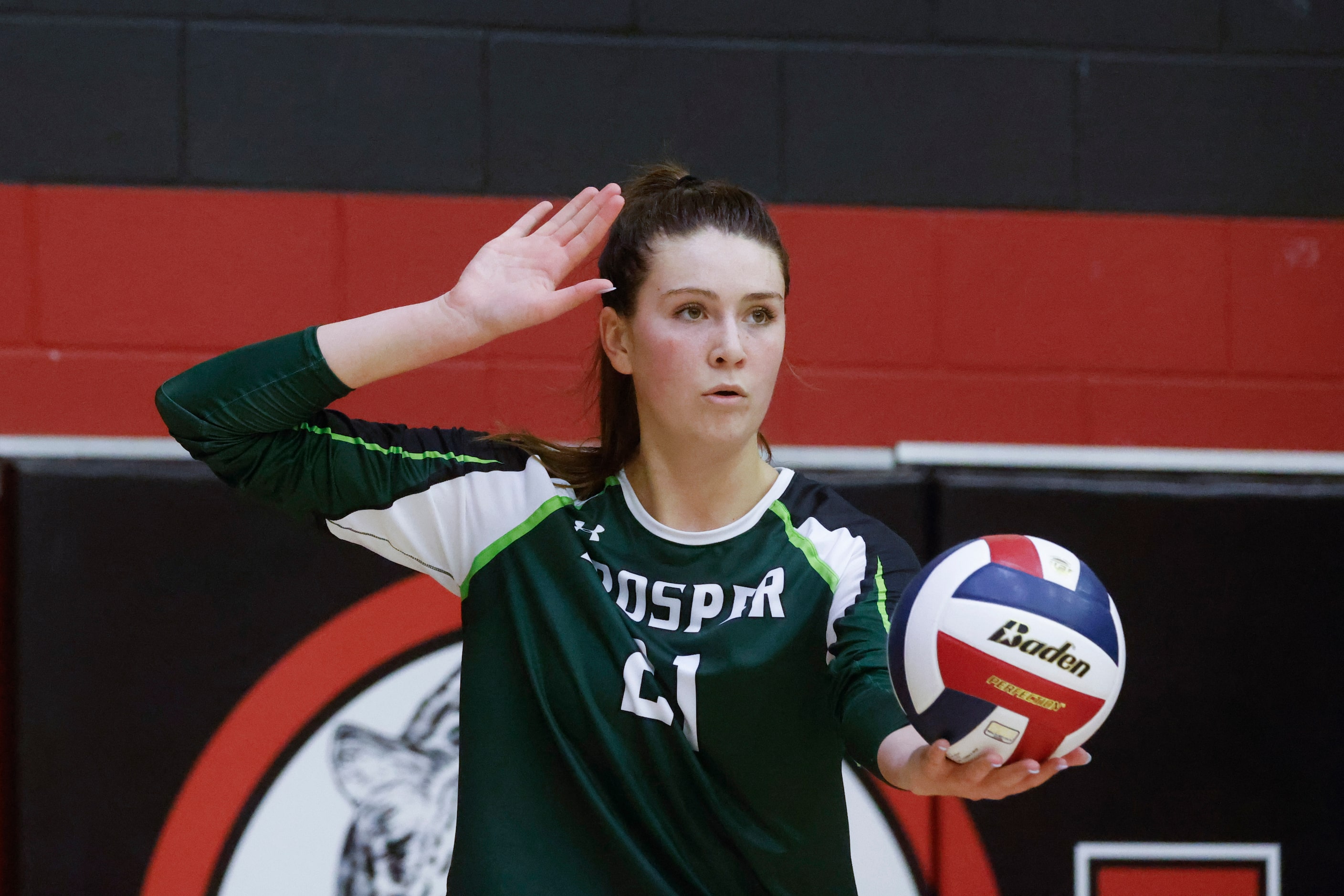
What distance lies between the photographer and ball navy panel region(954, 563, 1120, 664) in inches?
59.5

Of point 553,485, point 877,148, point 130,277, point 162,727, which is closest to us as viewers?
point 553,485

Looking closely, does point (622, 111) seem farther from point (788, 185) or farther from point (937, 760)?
point (937, 760)

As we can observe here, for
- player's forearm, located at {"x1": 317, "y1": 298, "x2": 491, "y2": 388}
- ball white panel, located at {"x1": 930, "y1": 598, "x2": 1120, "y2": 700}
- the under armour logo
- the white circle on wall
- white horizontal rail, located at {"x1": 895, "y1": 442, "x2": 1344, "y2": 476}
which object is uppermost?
white horizontal rail, located at {"x1": 895, "y1": 442, "x2": 1344, "y2": 476}

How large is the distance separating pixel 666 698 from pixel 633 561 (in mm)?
206

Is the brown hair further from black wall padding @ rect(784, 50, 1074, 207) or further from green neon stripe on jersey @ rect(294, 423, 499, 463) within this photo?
black wall padding @ rect(784, 50, 1074, 207)

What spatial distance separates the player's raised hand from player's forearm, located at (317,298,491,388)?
0.77 m

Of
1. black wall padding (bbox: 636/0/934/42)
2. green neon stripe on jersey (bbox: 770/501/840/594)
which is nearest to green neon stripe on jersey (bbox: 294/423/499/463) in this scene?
green neon stripe on jersey (bbox: 770/501/840/594)

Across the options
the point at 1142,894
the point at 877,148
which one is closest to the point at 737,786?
the point at 1142,894

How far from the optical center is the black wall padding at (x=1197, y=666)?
2768 millimetres

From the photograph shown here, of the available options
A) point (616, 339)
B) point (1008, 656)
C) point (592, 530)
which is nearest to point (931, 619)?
point (1008, 656)

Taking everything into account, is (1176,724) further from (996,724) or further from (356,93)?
(356,93)

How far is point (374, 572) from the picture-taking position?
8.96 feet

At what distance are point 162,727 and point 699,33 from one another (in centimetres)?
216

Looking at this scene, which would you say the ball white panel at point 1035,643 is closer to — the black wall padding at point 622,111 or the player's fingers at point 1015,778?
the player's fingers at point 1015,778
